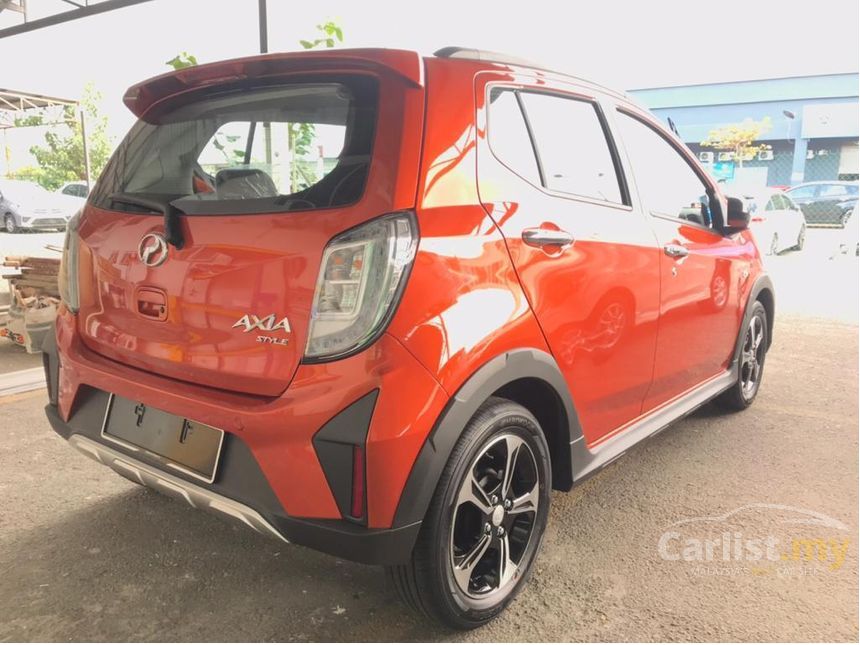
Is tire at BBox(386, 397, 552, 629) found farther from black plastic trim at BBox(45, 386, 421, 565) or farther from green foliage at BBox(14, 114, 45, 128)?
green foliage at BBox(14, 114, 45, 128)

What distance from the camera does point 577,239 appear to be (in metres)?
2.24

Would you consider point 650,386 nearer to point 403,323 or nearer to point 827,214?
point 403,323

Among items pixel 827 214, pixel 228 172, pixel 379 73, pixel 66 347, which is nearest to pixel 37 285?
pixel 66 347

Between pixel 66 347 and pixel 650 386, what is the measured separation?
2207mm

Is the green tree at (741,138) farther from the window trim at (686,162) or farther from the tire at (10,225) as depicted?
the window trim at (686,162)

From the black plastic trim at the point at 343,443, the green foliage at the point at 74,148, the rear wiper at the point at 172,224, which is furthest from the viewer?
the green foliage at the point at 74,148

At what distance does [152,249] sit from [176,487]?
0.69 metres

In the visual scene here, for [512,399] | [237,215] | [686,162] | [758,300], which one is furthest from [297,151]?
[758,300]

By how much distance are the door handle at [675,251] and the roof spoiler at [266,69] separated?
1463mm

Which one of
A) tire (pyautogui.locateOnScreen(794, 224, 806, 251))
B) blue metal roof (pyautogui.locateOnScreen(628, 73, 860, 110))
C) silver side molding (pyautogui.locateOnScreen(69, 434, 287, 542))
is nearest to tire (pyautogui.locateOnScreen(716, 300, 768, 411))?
silver side molding (pyautogui.locateOnScreen(69, 434, 287, 542))

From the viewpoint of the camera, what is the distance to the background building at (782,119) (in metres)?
29.3

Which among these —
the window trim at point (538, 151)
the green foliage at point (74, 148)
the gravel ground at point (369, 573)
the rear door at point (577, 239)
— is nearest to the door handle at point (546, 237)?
the rear door at point (577, 239)

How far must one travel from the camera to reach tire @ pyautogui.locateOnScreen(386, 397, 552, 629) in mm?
1839

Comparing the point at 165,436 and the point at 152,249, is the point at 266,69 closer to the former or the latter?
the point at 152,249
